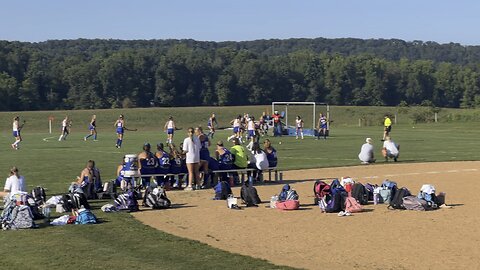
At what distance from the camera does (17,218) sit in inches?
732

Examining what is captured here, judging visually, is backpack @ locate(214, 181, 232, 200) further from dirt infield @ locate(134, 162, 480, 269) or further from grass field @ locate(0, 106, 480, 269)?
grass field @ locate(0, 106, 480, 269)

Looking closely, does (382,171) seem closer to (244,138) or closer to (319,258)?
(319,258)

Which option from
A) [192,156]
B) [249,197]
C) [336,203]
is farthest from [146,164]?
[336,203]

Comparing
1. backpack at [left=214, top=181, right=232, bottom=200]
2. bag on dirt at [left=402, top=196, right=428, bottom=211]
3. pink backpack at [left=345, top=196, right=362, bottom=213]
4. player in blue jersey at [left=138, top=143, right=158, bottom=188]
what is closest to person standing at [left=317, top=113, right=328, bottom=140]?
player in blue jersey at [left=138, top=143, right=158, bottom=188]

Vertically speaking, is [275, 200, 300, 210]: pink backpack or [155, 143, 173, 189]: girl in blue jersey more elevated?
[155, 143, 173, 189]: girl in blue jersey

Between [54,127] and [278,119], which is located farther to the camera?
[54,127]

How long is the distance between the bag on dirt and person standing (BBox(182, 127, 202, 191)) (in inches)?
273

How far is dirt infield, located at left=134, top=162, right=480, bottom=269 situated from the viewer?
15.3 m

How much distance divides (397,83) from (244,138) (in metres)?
89.1

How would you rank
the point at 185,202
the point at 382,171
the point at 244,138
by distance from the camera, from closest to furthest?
1. the point at 185,202
2. the point at 382,171
3. the point at 244,138

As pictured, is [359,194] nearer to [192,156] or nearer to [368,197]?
[368,197]

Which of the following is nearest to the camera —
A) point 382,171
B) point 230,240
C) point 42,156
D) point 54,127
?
point 230,240

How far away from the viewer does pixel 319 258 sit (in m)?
15.5

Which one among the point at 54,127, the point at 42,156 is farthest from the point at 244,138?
the point at 54,127
